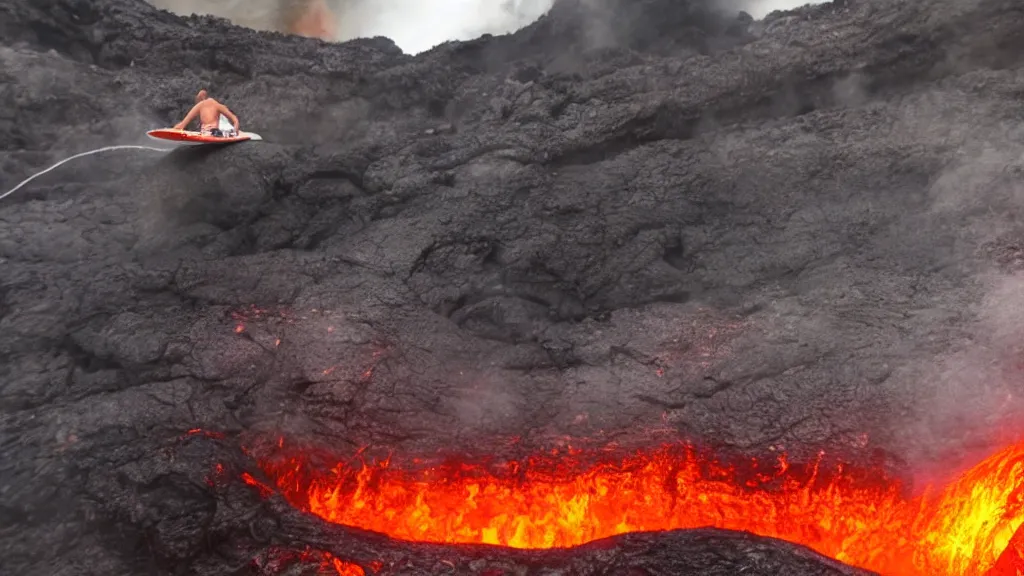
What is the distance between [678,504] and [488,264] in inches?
96.4

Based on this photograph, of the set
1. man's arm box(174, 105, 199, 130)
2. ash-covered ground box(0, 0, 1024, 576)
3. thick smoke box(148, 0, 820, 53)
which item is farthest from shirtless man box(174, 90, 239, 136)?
thick smoke box(148, 0, 820, 53)

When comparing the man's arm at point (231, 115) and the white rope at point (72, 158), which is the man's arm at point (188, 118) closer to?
the man's arm at point (231, 115)

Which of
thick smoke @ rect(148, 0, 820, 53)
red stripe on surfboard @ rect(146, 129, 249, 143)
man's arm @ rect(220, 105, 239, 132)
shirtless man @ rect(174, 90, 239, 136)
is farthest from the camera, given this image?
thick smoke @ rect(148, 0, 820, 53)

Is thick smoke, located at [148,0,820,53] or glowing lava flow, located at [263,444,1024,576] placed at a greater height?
thick smoke, located at [148,0,820,53]

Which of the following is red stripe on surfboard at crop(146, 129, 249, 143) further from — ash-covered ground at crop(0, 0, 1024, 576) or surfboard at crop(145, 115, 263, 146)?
ash-covered ground at crop(0, 0, 1024, 576)

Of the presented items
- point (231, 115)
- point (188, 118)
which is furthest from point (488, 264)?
point (188, 118)

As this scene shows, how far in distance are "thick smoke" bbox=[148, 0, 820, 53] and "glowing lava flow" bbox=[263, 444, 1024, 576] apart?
10.6m

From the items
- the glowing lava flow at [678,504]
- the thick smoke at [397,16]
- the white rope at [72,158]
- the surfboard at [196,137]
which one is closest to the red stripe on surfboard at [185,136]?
the surfboard at [196,137]

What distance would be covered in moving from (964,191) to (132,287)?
6529mm

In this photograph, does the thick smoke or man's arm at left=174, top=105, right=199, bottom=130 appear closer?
man's arm at left=174, top=105, right=199, bottom=130

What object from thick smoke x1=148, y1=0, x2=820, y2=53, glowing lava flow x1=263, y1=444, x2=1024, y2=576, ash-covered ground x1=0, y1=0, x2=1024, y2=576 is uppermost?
thick smoke x1=148, y1=0, x2=820, y2=53

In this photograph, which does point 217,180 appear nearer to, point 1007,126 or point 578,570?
point 578,570

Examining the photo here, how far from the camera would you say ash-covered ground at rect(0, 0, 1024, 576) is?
4.50 m

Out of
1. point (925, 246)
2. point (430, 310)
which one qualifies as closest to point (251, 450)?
point (430, 310)
